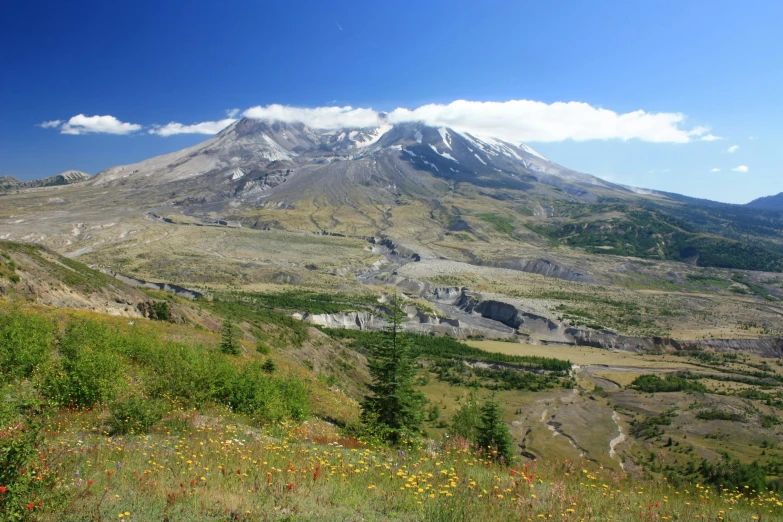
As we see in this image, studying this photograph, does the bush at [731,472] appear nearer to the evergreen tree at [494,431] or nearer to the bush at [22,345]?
the evergreen tree at [494,431]

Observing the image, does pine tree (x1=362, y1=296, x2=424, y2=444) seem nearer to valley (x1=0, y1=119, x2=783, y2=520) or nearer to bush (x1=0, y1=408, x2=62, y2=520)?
valley (x1=0, y1=119, x2=783, y2=520)

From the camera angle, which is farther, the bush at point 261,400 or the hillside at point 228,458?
the bush at point 261,400

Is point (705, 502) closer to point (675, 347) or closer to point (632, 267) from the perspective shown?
point (675, 347)

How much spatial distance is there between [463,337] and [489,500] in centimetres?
5968

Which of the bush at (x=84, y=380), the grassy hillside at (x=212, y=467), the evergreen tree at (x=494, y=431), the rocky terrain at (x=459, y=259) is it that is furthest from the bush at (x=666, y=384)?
the bush at (x=84, y=380)

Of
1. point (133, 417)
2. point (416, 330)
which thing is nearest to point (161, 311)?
point (133, 417)

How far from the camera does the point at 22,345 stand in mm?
8852

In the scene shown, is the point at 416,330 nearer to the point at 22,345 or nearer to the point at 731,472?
the point at 731,472

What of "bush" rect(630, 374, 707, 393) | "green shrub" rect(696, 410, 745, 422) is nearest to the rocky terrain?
"bush" rect(630, 374, 707, 393)

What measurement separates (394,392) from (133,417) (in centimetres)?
766

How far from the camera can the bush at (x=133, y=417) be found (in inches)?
285

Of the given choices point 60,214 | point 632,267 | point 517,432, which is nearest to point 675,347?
point 517,432

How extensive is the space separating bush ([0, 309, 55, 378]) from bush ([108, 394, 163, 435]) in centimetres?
212

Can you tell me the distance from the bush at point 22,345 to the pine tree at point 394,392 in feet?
25.1
